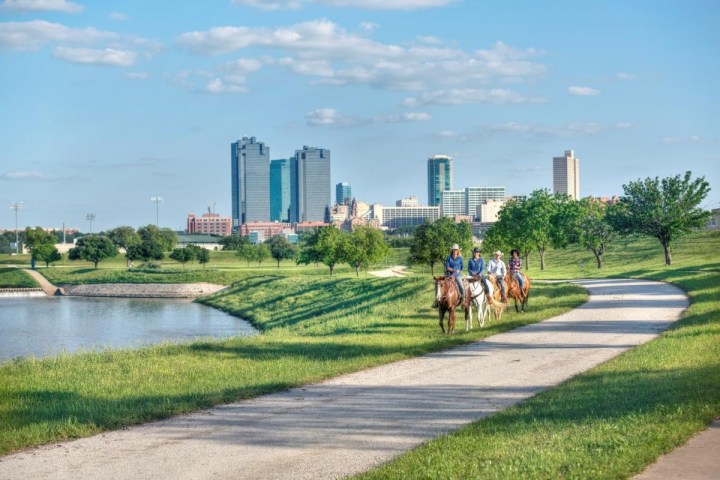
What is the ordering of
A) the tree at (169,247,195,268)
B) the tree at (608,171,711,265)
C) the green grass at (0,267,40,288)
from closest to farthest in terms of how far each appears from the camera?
1. the tree at (608,171,711,265)
2. the green grass at (0,267,40,288)
3. the tree at (169,247,195,268)

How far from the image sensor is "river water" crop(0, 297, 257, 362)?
47.7 m

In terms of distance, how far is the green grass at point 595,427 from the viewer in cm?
951

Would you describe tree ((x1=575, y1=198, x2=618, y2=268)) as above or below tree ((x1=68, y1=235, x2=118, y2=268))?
above

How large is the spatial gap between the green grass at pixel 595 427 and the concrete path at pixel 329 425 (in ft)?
1.96

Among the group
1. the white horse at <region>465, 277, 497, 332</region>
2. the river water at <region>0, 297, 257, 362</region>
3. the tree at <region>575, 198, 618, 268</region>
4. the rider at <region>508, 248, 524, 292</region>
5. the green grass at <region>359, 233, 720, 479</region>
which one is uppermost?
the tree at <region>575, 198, 618, 268</region>

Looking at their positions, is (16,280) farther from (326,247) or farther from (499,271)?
(499,271)

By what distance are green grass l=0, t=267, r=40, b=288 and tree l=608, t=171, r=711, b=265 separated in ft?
249

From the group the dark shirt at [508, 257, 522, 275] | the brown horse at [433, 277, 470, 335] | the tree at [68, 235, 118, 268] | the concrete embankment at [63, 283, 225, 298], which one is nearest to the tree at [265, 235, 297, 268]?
the tree at [68, 235, 118, 268]

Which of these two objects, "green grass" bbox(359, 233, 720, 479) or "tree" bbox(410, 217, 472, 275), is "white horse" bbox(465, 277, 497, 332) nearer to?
"green grass" bbox(359, 233, 720, 479)

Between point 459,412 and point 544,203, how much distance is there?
69.4 metres

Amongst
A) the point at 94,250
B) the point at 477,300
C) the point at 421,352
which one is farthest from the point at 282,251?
the point at 421,352

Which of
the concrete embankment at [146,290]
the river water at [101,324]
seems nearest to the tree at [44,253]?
the concrete embankment at [146,290]

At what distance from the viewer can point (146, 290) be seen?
106 meters

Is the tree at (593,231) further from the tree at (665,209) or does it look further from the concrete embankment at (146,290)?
the concrete embankment at (146,290)
